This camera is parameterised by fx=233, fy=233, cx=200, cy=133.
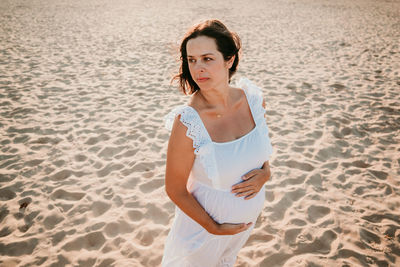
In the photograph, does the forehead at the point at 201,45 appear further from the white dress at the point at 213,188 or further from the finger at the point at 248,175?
the finger at the point at 248,175

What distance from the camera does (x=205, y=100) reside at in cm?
154

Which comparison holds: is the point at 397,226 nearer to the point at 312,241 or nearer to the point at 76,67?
the point at 312,241

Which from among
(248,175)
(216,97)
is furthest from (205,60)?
(248,175)

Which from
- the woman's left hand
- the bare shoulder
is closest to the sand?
the woman's left hand

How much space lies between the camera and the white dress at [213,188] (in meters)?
1.31

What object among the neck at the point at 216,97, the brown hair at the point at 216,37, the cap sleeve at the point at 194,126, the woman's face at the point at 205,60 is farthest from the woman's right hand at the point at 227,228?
the brown hair at the point at 216,37

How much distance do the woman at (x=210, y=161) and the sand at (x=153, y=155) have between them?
1.05 meters

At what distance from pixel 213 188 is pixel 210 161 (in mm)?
201

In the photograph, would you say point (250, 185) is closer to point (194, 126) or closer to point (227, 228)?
point (227, 228)

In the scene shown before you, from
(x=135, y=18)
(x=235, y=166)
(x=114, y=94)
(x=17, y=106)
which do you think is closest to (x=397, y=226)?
(x=235, y=166)

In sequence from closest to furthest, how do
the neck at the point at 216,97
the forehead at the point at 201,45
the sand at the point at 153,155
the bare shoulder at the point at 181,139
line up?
the bare shoulder at the point at 181,139, the forehead at the point at 201,45, the neck at the point at 216,97, the sand at the point at 153,155

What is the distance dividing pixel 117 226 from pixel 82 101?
3444 millimetres

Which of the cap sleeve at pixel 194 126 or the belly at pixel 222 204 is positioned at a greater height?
the cap sleeve at pixel 194 126

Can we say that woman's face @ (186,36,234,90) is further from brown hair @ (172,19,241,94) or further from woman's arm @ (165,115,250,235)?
woman's arm @ (165,115,250,235)
